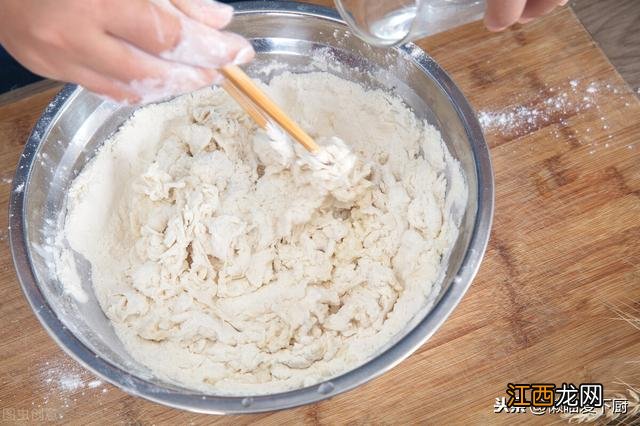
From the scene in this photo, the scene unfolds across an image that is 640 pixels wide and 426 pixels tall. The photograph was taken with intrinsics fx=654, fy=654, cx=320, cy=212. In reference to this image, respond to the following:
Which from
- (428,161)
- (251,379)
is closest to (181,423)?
(251,379)

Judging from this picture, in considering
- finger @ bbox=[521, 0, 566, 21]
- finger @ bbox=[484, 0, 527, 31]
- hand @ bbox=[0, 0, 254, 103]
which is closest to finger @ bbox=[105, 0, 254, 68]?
hand @ bbox=[0, 0, 254, 103]

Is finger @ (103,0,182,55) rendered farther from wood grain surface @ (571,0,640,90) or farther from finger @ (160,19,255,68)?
wood grain surface @ (571,0,640,90)

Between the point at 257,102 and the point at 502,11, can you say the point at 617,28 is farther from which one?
the point at 257,102

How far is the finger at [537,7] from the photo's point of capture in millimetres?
1431

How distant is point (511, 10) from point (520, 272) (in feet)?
2.34

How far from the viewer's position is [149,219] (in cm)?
174

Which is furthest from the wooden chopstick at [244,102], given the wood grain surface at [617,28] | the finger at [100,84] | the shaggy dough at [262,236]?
the wood grain surface at [617,28]

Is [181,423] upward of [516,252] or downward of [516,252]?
downward

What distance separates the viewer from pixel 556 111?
1945 millimetres

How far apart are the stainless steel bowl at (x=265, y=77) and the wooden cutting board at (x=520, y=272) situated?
0.22 meters

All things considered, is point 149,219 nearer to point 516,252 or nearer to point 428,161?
point 428,161

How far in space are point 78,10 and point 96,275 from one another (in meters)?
0.75

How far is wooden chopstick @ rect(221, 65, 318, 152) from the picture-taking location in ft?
4.77

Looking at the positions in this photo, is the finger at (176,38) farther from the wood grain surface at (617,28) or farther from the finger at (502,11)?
the wood grain surface at (617,28)
